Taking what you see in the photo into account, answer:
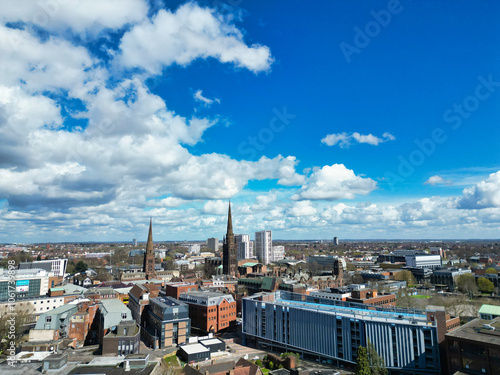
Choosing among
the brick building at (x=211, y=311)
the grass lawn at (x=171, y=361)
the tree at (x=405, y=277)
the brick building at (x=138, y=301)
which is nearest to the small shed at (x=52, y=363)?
the grass lawn at (x=171, y=361)

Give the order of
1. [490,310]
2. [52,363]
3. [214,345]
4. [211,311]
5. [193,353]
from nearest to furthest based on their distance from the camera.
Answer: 1. [52,363]
2. [193,353]
3. [214,345]
4. [490,310]
5. [211,311]

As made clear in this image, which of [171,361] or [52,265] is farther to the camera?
[52,265]

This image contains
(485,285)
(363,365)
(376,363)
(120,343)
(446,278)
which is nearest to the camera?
(363,365)

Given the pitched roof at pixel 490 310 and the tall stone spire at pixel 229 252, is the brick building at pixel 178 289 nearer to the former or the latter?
the tall stone spire at pixel 229 252

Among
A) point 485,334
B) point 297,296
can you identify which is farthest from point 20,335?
point 485,334

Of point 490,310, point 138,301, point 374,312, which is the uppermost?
point 374,312

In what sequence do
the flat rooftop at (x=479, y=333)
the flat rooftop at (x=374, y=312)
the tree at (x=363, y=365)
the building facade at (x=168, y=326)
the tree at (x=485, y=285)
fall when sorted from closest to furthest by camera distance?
the tree at (x=363, y=365) → the flat rooftop at (x=479, y=333) → the flat rooftop at (x=374, y=312) → the building facade at (x=168, y=326) → the tree at (x=485, y=285)

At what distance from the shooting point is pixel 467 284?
4368 inches

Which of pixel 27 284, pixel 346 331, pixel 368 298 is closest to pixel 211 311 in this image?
pixel 346 331

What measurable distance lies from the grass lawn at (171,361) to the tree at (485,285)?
110577mm

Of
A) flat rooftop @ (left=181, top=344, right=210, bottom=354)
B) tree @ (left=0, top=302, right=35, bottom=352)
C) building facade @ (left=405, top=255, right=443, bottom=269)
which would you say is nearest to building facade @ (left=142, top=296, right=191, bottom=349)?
flat rooftop @ (left=181, top=344, right=210, bottom=354)

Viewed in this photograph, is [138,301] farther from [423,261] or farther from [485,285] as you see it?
[423,261]

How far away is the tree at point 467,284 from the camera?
110 metres

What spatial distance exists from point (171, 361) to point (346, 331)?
29.0 meters
